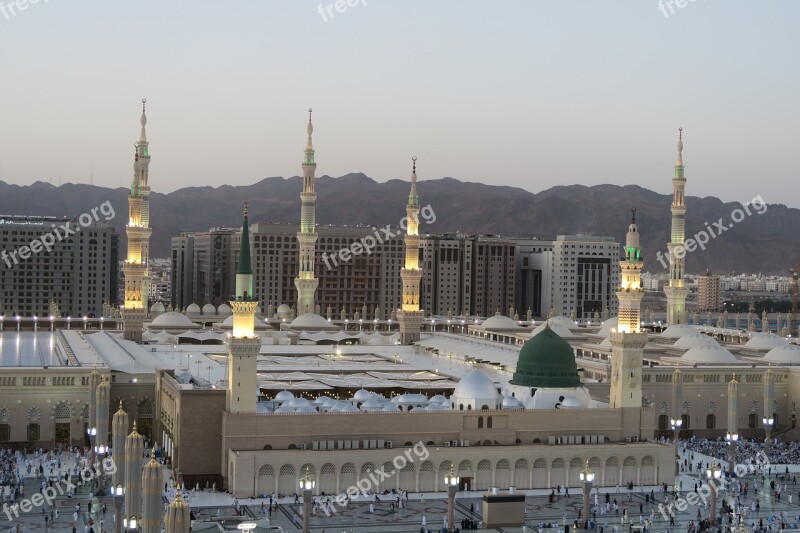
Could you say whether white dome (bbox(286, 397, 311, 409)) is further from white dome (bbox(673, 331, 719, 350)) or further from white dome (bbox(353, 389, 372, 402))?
white dome (bbox(673, 331, 719, 350))

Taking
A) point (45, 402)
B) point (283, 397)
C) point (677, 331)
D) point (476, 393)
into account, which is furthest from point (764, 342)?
point (45, 402)

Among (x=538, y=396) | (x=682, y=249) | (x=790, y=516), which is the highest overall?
(x=682, y=249)

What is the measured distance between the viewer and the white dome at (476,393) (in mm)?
45625

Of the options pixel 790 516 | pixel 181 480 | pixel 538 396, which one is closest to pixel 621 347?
pixel 538 396

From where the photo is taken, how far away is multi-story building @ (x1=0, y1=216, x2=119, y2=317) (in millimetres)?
130000

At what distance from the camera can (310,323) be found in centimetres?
8275

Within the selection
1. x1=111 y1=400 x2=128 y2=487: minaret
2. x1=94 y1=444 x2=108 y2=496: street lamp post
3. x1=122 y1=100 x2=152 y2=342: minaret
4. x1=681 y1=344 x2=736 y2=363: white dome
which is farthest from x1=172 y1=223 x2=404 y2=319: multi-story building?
x1=111 y1=400 x2=128 y2=487: minaret

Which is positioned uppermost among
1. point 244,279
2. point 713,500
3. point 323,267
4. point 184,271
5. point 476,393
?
point 244,279

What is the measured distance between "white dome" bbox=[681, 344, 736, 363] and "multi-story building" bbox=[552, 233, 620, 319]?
84.0 metres

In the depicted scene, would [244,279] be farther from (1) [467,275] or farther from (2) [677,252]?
(1) [467,275]

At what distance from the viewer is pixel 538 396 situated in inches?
1859

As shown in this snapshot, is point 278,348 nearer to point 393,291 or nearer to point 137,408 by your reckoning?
point 137,408

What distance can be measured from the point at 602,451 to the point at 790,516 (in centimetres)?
706

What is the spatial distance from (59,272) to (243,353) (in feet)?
303
